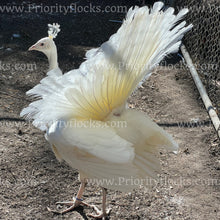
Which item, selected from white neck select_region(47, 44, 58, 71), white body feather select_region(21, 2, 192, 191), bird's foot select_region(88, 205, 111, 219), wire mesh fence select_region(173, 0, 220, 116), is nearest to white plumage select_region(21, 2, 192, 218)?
white body feather select_region(21, 2, 192, 191)

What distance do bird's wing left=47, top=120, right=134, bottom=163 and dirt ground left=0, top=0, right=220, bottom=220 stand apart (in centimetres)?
107

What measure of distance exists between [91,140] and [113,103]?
1.30ft

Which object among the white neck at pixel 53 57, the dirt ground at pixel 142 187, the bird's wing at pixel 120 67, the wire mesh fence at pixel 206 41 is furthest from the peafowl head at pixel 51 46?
the wire mesh fence at pixel 206 41

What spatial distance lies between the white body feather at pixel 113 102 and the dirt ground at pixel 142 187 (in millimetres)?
828

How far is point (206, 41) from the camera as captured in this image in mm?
5770

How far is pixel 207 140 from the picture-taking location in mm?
4395

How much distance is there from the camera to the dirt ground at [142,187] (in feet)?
11.2

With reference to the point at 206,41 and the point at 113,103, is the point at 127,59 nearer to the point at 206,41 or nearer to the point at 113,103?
the point at 113,103

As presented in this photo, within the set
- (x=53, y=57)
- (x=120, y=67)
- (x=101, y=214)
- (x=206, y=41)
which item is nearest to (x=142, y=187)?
(x=101, y=214)

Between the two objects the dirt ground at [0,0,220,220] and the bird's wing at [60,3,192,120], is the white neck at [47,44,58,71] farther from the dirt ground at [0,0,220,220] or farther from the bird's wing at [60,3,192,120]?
the bird's wing at [60,3,192,120]

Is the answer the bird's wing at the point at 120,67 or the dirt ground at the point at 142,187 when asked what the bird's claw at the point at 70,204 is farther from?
the bird's wing at the point at 120,67

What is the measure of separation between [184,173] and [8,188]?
185 cm

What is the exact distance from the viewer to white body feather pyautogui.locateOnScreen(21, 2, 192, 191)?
2.54 meters

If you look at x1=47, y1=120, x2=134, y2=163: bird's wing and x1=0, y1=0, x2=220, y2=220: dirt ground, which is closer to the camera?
x1=47, y1=120, x2=134, y2=163: bird's wing
